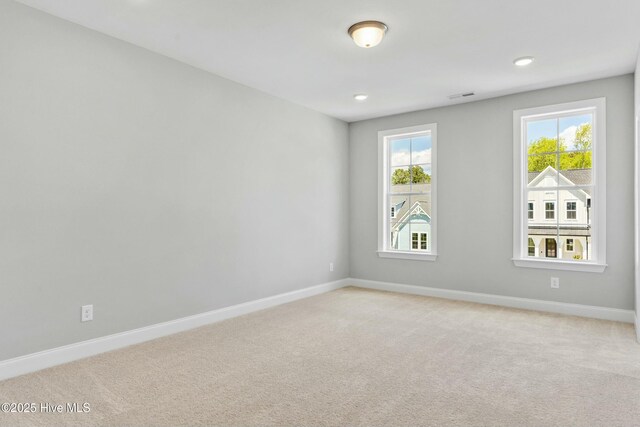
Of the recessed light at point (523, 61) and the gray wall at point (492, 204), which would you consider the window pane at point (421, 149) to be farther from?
the recessed light at point (523, 61)

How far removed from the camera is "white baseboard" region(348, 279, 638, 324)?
4.13 meters

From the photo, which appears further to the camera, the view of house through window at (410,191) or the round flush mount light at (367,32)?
the view of house through window at (410,191)

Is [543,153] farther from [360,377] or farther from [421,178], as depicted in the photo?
[360,377]

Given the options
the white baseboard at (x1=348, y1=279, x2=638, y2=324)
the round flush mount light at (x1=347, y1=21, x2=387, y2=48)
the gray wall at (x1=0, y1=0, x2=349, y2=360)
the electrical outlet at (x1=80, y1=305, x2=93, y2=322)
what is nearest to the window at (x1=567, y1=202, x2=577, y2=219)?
the white baseboard at (x1=348, y1=279, x2=638, y2=324)

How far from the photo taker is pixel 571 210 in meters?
4.44

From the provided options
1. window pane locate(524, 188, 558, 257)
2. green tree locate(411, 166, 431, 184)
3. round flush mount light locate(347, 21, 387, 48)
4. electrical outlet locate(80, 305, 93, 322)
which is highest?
round flush mount light locate(347, 21, 387, 48)

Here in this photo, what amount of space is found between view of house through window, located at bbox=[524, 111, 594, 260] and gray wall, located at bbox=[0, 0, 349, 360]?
2.94 metres

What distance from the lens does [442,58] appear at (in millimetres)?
3693

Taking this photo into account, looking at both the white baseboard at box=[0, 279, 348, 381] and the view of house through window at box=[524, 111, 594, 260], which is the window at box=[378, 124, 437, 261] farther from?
the white baseboard at box=[0, 279, 348, 381]

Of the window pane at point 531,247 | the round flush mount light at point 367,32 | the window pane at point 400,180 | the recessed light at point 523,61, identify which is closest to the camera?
the round flush mount light at point 367,32

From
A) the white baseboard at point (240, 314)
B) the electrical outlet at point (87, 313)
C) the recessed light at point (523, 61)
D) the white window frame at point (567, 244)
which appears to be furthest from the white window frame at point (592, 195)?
the electrical outlet at point (87, 313)

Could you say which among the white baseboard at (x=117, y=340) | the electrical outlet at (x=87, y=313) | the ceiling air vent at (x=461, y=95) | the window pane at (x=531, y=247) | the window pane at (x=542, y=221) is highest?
the ceiling air vent at (x=461, y=95)

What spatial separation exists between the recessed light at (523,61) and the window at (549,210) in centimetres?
165

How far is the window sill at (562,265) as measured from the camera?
4215 millimetres
